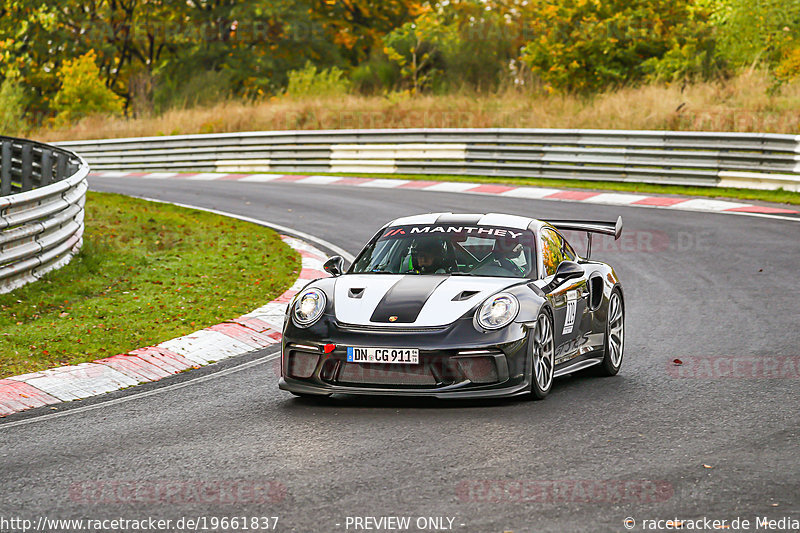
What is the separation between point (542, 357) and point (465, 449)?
1.63 m

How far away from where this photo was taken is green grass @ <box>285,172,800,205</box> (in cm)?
2070

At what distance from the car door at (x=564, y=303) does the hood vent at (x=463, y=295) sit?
0.65 meters

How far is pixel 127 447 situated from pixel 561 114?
22899 mm

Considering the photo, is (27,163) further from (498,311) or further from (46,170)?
(498,311)

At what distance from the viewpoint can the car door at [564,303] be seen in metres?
8.27

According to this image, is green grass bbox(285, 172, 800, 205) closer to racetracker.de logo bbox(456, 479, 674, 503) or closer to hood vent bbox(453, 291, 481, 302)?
hood vent bbox(453, 291, 481, 302)

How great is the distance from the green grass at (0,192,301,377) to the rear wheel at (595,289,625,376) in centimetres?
377

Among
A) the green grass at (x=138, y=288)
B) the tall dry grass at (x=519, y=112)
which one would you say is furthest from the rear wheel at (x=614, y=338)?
the tall dry grass at (x=519, y=112)

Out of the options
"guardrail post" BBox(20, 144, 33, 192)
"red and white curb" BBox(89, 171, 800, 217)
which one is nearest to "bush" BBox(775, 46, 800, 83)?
"red and white curb" BBox(89, 171, 800, 217)

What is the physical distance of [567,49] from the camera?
34.1 metres

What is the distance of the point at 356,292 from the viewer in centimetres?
802

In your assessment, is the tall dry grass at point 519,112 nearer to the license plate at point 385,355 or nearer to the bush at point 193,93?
Answer: the bush at point 193,93

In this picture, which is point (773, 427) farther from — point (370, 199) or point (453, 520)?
point (370, 199)

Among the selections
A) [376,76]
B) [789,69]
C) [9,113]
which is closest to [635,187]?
[789,69]
